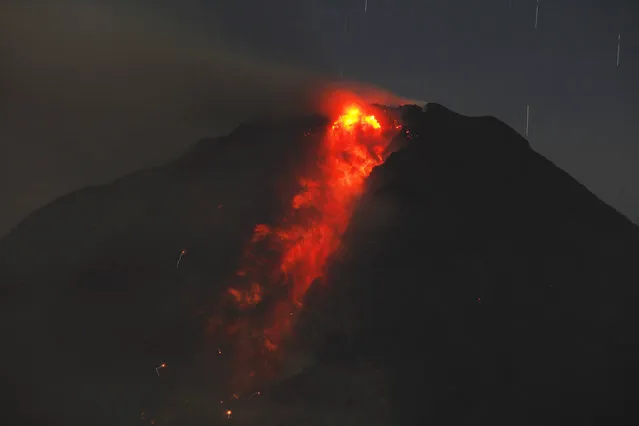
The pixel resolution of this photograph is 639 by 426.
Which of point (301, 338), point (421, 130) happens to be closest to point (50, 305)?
point (301, 338)

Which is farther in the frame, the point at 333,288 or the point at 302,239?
the point at 302,239

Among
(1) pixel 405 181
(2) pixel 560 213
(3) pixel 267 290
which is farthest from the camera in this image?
(2) pixel 560 213

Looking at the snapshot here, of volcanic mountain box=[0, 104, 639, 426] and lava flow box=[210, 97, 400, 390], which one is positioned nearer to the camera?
volcanic mountain box=[0, 104, 639, 426]

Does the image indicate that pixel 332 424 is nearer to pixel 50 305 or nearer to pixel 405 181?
pixel 405 181

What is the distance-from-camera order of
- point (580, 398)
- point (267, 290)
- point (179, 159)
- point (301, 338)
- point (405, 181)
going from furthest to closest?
point (179, 159) < point (405, 181) < point (267, 290) < point (301, 338) < point (580, 398)

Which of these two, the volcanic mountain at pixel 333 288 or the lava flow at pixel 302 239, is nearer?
the volcanic mountain at pixel 333 288
